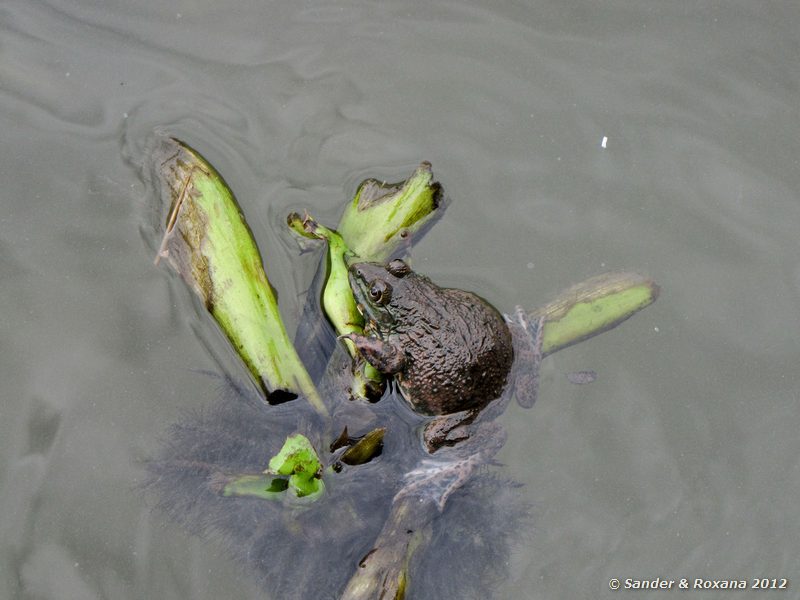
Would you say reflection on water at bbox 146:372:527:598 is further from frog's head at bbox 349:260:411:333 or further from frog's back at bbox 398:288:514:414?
frog's head at bbox 349:260:411:333

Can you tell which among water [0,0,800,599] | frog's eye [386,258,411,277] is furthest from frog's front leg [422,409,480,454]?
frog's eye [386,258,411,277]

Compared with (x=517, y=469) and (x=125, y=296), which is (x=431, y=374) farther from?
(x=125, y=296)

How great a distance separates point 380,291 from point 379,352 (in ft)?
1.14

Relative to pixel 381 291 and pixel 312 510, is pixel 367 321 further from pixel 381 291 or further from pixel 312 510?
pixel 312 510

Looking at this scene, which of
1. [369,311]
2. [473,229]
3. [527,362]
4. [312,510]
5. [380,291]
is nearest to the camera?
[312,510]

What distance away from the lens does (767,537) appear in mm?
4195

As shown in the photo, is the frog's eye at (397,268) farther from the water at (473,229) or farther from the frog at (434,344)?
the water at (473,229)

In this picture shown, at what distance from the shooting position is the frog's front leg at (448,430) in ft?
13.5

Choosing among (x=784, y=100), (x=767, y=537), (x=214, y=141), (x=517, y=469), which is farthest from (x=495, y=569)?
(x=784, y=100)

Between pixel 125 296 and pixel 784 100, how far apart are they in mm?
4780

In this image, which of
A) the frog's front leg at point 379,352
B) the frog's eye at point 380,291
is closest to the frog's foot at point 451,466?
the frog's front leg at point 379,352

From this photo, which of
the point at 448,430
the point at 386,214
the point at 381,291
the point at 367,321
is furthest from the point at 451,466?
the point at 386,214

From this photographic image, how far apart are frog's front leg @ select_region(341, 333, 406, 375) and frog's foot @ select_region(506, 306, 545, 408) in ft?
2.37

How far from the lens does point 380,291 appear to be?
159 inches
